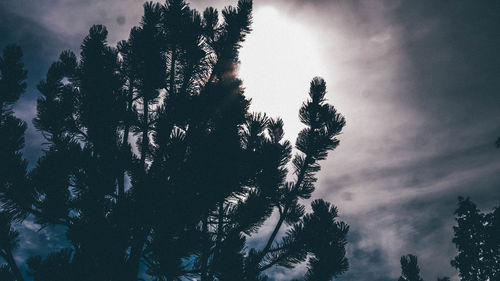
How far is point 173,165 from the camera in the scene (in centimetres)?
209

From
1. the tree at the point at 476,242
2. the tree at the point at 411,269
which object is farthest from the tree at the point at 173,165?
the tree at the point at 476,242

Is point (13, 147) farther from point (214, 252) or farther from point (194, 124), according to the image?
point (214, 252)

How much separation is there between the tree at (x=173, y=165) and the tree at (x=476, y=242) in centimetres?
1969

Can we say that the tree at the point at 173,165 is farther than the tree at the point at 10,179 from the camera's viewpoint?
No

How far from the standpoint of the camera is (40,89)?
424cm

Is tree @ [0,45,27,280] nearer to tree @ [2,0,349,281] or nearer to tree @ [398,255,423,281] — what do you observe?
tree @ [2,0,349,281]

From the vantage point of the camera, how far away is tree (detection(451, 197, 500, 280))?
617 inches

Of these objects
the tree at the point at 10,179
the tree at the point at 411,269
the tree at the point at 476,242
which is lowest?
the tree at the point at 10,179

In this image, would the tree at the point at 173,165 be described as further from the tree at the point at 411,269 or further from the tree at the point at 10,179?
the tree at the point at 411,269

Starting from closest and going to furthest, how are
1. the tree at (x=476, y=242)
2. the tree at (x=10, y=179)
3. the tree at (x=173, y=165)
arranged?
the tree at (x=173, y=165)
the tree at (x=10, y=179)
the tree at (x=476, y=242)

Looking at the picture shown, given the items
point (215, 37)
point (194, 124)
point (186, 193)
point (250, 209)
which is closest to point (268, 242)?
point (250, 209)

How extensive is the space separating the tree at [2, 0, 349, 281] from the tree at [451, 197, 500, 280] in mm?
19694

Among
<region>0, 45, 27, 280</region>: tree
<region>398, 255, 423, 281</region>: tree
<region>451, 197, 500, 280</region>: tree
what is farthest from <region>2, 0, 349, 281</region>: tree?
<region>451, 197, 500, 280</region>: tree

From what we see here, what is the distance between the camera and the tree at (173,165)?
209 cm
